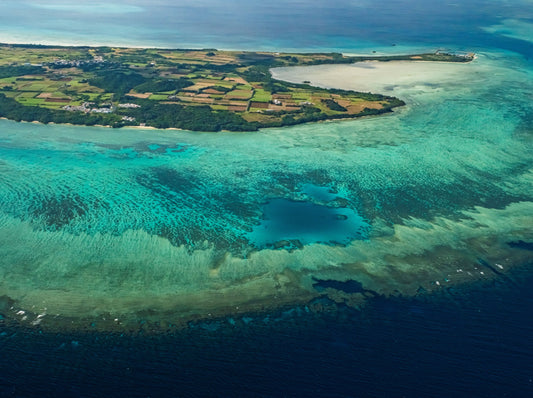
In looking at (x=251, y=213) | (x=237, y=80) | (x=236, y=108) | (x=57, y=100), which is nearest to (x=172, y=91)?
(x=237, y=80)

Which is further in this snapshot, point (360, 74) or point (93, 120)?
point (360, 74)

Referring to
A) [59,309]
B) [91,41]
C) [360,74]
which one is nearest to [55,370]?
[59,309]

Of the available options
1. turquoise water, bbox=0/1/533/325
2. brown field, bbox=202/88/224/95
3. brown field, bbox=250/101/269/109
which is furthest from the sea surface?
brown field, bbox=202/88/224/95

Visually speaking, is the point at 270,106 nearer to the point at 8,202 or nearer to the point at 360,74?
the point at 360,74

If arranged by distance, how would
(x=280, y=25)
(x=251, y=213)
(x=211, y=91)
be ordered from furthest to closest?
(x=280, y=25)
(x=211, y=91)
(x=251, y=213)

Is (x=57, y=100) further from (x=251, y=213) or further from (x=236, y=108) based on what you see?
(x=251, y=213)

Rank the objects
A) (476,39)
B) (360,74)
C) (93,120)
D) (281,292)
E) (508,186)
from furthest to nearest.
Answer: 1. (476,39)
2. (360,74)
3. (93,120)
4. (508,186)
5. (281,292)

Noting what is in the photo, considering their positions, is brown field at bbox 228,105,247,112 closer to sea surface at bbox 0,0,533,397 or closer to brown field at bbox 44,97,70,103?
sea surface at bbox 0,0,533,397
